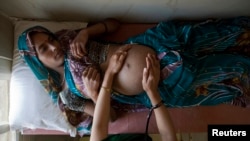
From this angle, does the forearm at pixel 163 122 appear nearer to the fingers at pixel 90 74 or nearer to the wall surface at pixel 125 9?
the fingers at pixel 90 74

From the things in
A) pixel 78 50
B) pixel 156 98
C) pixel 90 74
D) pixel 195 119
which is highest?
pixel 78 50

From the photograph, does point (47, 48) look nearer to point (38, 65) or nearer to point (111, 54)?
point (38, 65)

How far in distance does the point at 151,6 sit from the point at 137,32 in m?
0.19

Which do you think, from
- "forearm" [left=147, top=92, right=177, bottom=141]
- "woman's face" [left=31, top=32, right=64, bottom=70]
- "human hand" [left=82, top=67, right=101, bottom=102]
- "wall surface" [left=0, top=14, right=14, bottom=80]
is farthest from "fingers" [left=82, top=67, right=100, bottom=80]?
"wall surface" [left=0, top=14, right=14, bottom=80]

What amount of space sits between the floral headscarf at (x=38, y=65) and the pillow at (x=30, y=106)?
2.6 inches

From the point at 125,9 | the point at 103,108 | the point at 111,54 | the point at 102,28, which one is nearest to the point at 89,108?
the point at 103,108

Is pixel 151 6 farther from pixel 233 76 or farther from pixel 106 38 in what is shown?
pixel 233 76

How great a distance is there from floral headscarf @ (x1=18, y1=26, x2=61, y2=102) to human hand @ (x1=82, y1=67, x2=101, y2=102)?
0.20 m

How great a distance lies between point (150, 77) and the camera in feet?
3.80

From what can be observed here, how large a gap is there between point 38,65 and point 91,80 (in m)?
0.28

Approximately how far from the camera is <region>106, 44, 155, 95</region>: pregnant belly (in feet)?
3.95

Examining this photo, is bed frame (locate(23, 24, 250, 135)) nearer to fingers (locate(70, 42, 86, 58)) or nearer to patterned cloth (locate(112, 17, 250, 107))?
patterned cloth (locate(112, 17, 250, 107))

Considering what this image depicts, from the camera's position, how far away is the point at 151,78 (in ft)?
3.79

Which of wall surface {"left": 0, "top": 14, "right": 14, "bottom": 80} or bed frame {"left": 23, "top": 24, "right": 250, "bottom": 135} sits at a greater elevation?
wall surface {"left": 0, "top": 14, "right": 14, "bottom": 80}
